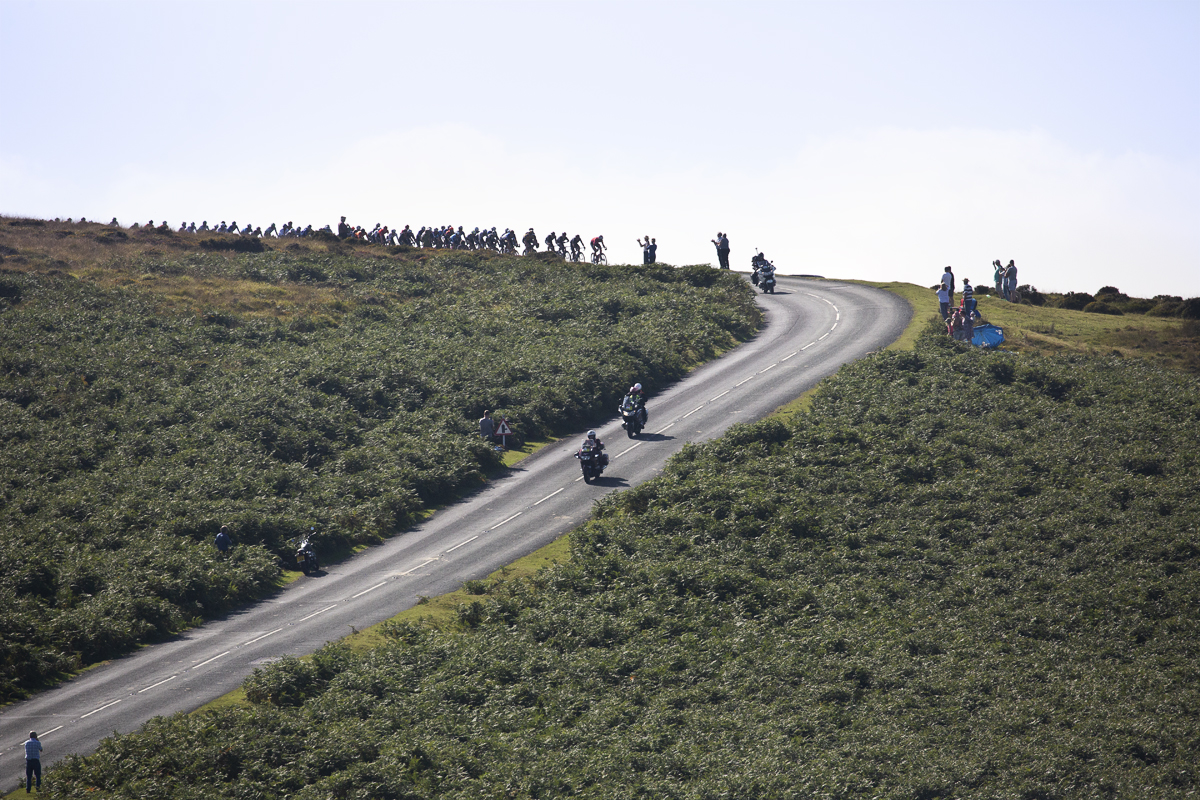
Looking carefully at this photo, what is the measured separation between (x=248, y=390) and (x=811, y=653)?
28.9 m

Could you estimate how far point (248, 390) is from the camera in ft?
143

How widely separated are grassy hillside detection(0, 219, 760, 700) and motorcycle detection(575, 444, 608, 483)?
486cm

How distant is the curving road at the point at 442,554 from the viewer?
24172mm

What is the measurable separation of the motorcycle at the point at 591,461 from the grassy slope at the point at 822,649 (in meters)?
3.67

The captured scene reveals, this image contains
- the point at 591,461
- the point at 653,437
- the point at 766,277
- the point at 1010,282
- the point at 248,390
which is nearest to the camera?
the point at 591,461

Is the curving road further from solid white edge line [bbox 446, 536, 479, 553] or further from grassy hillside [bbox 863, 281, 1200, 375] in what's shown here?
grassy hillside [bbox 863, 281, 1200, 375]

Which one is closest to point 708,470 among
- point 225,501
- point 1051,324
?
point 225,501

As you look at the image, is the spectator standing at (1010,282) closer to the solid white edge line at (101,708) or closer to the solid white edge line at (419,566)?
the solid white edge line at (419,566)

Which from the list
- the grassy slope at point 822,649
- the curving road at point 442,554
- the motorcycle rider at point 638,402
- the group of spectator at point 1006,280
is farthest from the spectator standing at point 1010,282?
the motorcycle rider at point 638,402

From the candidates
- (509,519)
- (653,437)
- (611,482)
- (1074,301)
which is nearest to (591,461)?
(611,482)

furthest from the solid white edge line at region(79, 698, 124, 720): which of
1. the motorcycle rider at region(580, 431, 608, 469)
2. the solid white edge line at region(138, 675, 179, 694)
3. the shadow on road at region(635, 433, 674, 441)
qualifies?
the shadow on road at region(635, 433, 674, 441)

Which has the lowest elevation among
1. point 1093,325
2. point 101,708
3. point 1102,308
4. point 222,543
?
point 101,708

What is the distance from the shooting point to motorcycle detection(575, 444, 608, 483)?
37.6m

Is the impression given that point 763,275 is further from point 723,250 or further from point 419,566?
point 419,566
